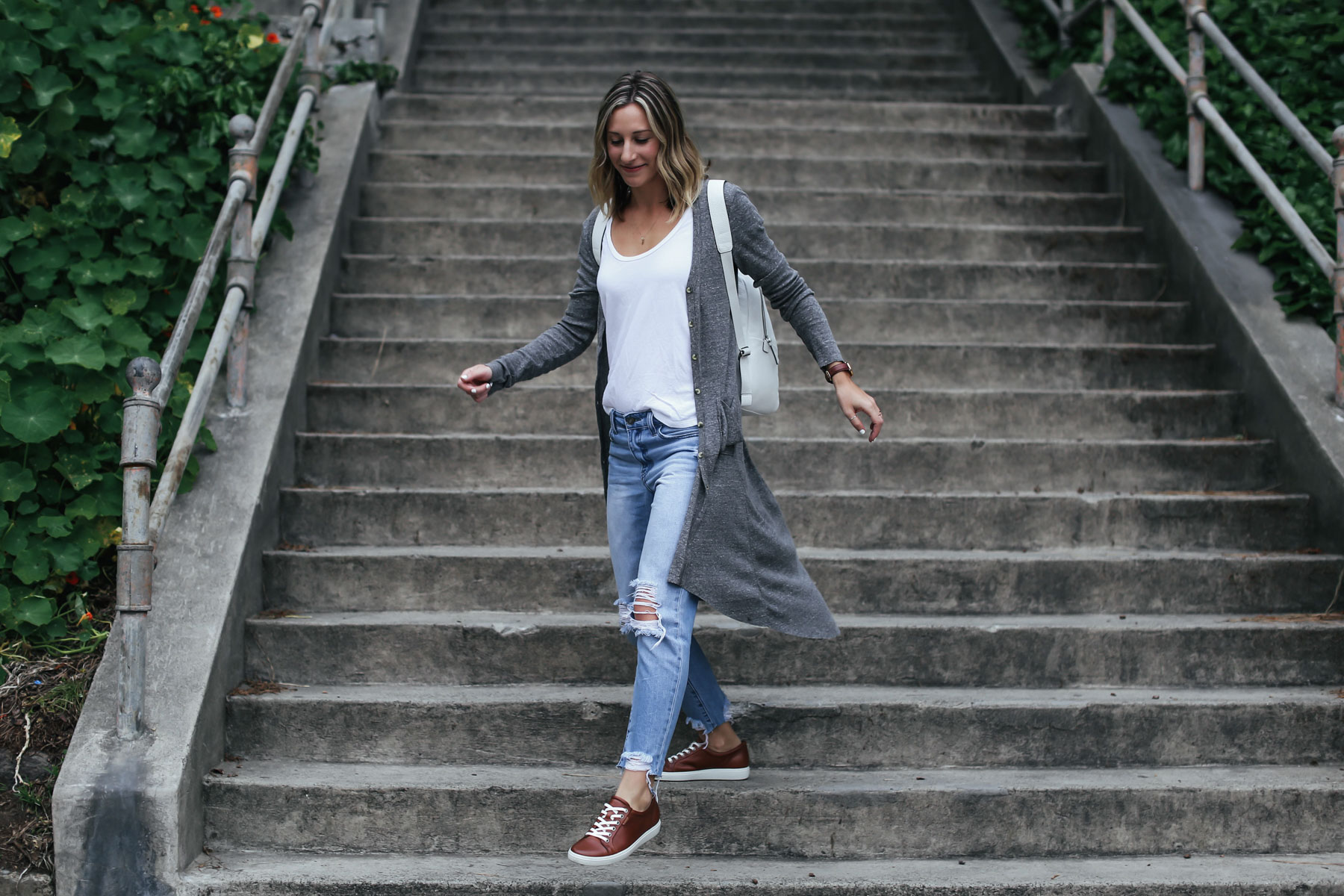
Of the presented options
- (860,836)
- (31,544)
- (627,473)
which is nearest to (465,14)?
(31,544)

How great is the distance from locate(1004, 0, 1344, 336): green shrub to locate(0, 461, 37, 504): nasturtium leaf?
14.8ft

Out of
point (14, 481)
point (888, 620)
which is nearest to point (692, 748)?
point (888, 620)

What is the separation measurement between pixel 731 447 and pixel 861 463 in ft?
5.09

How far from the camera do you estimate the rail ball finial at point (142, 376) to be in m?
2.99

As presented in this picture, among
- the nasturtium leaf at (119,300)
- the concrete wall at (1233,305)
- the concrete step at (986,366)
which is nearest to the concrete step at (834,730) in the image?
the concrete wall at (1233,305)

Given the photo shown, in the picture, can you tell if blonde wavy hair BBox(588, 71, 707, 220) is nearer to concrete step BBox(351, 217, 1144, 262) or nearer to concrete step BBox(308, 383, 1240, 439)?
concrete step BBox(308, 383, 1240, 439)

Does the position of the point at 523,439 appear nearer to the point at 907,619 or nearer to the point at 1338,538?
the point at 907,619

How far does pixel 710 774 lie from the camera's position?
125 inches

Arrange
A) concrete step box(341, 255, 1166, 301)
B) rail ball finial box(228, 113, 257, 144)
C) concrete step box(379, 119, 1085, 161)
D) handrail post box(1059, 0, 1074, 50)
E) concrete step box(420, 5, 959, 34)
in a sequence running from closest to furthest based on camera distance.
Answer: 1. rail ball finial box(228, 113, 257, 144)
2. concrete step box(341, 255, 1166, 301)
3. concrete step box(379, 119, 1085, 161)
4. handrail post box(1059, 0, 1074, 50)
5. concrete step box(420, 5, 959, 34)

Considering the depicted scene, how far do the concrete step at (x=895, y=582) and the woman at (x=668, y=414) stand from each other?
0.91m

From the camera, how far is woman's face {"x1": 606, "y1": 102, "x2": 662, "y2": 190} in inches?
107

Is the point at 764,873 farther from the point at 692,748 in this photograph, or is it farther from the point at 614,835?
the point at 614,835

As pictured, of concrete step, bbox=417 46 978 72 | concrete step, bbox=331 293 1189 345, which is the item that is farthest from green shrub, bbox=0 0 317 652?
concrete step, bbox=417 46 978 72

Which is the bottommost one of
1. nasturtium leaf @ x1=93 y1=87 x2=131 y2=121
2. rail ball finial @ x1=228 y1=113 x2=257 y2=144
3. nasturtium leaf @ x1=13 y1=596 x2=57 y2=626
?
nasturtium leaf @ x1=13 y1=596 x2=57 y2=626
